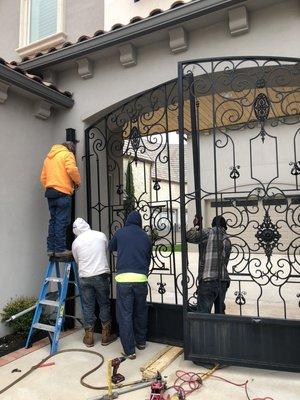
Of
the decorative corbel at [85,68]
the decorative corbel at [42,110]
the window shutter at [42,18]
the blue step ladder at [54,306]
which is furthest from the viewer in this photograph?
the window shutter at [42,18]

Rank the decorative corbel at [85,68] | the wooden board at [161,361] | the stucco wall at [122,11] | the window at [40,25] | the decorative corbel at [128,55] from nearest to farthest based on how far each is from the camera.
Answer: the wooden board at [161,361]
the decorative corbel at [128,55]
the decorative corbel at [85,68]
the stucco wall at [122,11]
the window at [40,25]

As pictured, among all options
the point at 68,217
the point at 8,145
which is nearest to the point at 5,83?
the point at 8,145

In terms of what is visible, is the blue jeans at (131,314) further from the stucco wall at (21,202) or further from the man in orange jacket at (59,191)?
the stucco wall at (21,202)

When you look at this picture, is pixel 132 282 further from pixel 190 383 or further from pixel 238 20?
pixel 238 20

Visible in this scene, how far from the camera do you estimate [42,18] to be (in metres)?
8.12

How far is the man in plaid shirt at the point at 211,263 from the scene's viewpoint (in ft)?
13.6

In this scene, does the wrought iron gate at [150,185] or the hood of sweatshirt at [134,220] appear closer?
the hood of sweatshirt at [134,220]

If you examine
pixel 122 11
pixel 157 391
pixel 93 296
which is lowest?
pixel 157 391

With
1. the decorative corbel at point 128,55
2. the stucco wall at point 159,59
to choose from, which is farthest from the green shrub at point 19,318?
the decorative corbel at point 128,55

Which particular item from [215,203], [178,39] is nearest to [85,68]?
[178,39]

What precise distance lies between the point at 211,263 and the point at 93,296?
5.24ft

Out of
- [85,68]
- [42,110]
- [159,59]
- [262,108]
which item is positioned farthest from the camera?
[85,68]

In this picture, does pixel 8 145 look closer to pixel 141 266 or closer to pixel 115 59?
pixel 115 59

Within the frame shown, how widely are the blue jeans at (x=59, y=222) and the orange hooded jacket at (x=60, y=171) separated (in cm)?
16
